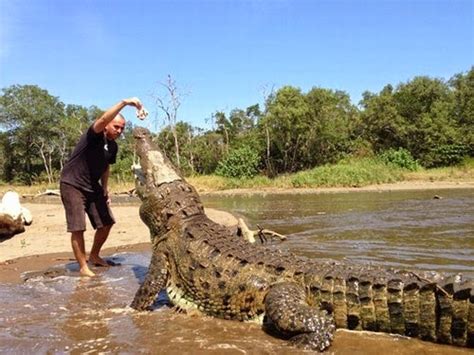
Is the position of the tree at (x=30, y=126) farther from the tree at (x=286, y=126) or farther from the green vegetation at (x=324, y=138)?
the tree at (x=286, y=126)

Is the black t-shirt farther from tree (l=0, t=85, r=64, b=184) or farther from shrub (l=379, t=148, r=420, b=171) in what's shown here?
tree (l=0, t=85, r=64, b=184)

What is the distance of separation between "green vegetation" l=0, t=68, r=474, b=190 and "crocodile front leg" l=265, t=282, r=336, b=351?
2721 centimetres

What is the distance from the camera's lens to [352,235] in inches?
367

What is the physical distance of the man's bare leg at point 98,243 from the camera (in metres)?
6.87

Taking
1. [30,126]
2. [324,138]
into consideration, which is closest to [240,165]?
[324,138]

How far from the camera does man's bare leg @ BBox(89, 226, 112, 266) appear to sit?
6.87 m

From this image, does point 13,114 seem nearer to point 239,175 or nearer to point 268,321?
point 239,175

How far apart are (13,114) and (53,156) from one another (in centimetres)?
686

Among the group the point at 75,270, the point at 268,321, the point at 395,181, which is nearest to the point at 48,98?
the point at 395,181

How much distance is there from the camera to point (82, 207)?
642cm

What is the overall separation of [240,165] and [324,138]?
27.2 feet

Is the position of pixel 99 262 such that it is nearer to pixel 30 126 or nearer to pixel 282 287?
Answer: pixel 282 287

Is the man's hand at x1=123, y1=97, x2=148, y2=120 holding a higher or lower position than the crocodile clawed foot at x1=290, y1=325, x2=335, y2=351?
higher

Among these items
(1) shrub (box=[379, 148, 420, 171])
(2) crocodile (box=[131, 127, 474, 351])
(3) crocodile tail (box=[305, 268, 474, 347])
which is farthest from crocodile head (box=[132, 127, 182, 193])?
(1) shrub (box=[379, 148, 420, 171])
